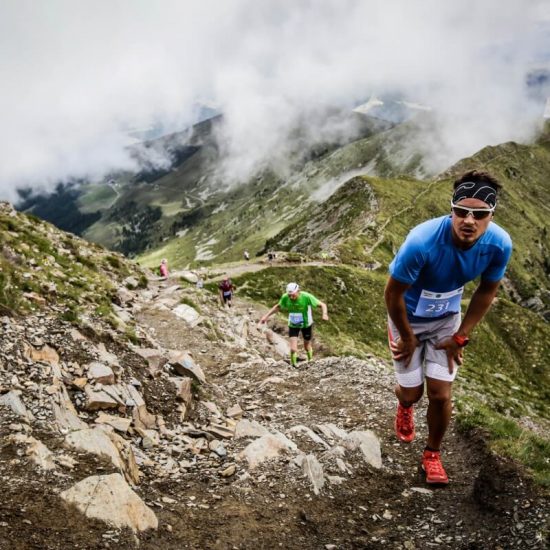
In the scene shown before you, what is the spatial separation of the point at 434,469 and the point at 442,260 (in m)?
4.59

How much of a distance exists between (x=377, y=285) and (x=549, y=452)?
5305 cm

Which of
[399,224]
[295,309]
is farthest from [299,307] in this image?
[399,224]

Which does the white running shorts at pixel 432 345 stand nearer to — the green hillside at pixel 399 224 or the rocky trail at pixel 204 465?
the rocky trail at pixel 204 465

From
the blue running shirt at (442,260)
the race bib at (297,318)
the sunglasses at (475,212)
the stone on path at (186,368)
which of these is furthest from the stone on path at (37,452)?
the race bib at (297,318)

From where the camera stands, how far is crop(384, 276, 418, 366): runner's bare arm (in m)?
6.95

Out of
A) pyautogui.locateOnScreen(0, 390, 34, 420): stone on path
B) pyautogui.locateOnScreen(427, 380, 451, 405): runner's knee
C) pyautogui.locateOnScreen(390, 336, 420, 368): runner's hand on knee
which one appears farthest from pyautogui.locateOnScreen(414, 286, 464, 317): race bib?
pyautogui.locateOnScreen(0, 390, 34, 420): stone on path

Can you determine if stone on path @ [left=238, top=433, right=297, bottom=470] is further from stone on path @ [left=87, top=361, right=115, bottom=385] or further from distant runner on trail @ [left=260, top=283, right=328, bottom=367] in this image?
distant runner on trail @ [left=260, top=283, right=328, bottom=367]

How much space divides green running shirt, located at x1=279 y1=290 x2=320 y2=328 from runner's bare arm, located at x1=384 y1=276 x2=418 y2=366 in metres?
10.5

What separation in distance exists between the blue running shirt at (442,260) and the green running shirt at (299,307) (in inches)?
443

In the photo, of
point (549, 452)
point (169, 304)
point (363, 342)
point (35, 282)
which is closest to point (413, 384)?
point (549, 452)

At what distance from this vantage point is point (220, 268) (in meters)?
59.6

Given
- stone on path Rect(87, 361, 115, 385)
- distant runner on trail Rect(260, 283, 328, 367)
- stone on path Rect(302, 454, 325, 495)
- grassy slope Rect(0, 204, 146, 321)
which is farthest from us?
distant runner on trail Rect(260, 283, 328, 367)

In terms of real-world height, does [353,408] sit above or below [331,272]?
above

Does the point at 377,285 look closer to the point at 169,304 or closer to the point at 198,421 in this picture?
the point at 169,304
